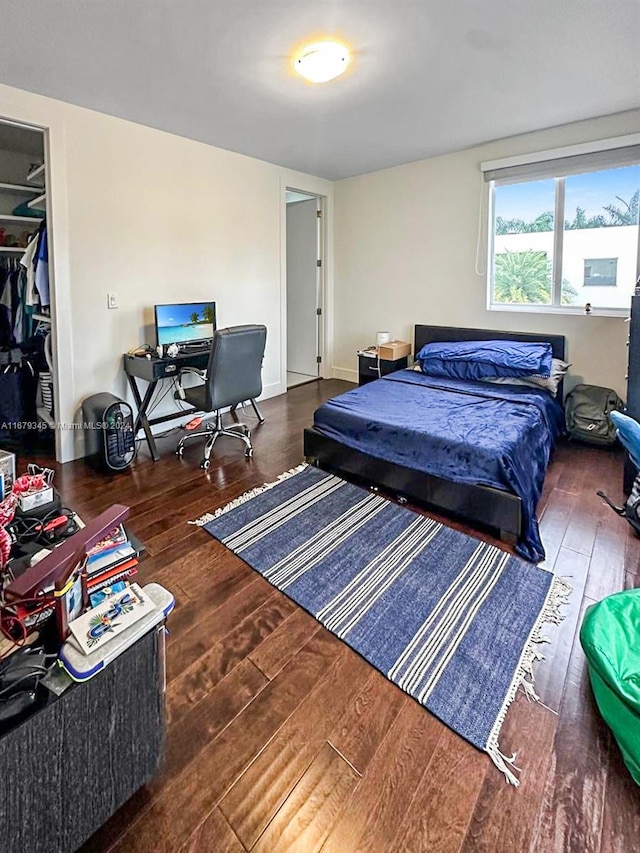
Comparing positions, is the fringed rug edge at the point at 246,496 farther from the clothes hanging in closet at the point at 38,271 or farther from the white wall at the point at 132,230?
the clothes hanging in closet at the point at 38,271

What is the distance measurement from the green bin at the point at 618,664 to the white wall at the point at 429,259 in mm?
2945

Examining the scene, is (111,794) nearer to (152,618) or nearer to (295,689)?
(152,618)

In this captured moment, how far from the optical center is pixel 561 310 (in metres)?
4.25

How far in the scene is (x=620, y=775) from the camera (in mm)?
1357

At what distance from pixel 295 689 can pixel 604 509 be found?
2248 mm

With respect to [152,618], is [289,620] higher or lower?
lower

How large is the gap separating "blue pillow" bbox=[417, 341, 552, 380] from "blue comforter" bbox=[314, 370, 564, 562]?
0.54 ft

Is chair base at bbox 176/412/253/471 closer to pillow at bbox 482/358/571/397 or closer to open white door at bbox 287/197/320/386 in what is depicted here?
pillow at bbox 482/358/571/397

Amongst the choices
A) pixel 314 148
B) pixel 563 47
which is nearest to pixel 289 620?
pixel 563 47

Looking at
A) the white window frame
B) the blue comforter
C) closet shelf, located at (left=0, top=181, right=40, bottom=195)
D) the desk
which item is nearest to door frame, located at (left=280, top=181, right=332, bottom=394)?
the desk

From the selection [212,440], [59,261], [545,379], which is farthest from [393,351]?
[59,261]

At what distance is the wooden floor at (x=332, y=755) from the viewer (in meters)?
1.23

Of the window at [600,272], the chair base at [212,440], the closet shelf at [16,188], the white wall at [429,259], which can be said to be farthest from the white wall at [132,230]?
the window at [600,272]

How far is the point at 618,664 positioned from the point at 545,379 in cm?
273
